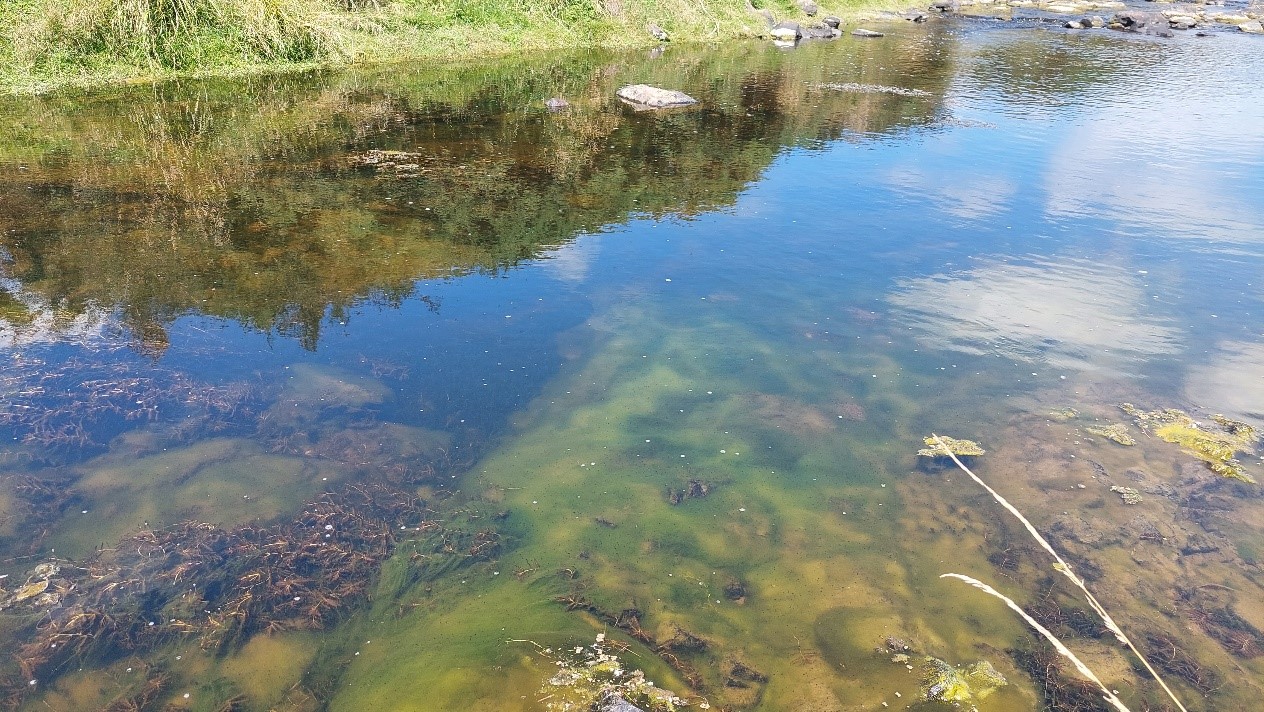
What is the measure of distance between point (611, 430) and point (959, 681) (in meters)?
3.60

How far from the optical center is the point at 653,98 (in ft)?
66.7

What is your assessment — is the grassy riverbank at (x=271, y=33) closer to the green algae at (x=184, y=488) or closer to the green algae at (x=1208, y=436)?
the green algae at (x=184, y=488)

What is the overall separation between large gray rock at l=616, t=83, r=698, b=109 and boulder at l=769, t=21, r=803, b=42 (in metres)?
14.9

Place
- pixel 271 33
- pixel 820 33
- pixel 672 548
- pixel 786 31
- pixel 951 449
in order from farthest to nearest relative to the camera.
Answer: pixel 820 33
pixel 786 31
pixel 271 33
pixel 951 449
pixel 672 548

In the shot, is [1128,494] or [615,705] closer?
[615,705]

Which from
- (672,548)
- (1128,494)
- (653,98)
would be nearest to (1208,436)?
(1128,494)

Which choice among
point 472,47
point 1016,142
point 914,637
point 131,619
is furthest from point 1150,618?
point 472,47

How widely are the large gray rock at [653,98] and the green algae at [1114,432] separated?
582 inches

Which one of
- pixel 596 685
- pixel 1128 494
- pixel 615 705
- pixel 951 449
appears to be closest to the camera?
pixel 615 705

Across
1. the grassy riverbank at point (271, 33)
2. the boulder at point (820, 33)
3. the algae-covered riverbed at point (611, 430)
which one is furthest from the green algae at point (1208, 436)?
the boulder at point (820, 33)

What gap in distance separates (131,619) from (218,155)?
38.6 feet

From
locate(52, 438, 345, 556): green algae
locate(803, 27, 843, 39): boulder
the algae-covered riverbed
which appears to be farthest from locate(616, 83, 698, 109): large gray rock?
locate(803, 27, 843, 39): boulder

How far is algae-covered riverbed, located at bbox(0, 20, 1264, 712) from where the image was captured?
17.2 ft

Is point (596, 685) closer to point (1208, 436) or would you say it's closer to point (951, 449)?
point (951, 449)
